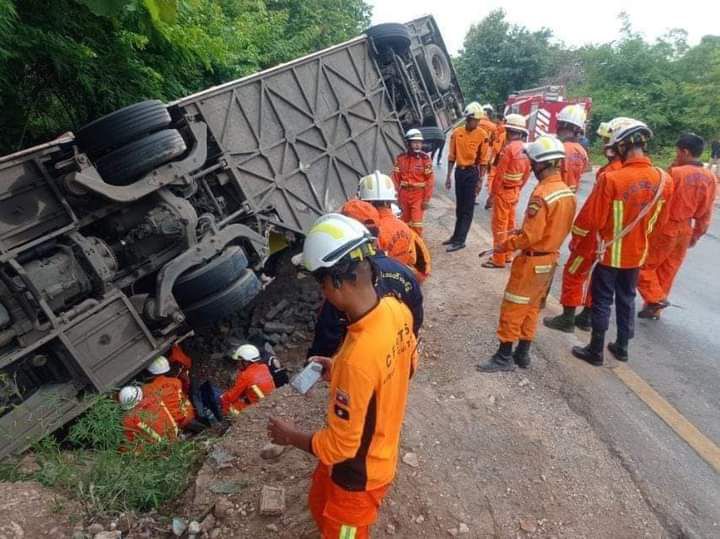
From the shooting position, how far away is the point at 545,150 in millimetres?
3557

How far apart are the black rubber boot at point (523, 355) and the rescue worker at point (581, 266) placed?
0.77m

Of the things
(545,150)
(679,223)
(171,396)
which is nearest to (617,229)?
(545,150)

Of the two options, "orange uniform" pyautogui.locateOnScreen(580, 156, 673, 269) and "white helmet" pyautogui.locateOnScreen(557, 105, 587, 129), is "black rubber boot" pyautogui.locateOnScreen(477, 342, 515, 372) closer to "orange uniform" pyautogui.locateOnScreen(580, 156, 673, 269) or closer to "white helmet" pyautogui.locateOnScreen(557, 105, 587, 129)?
"orange uniform" pyautogui.locateOnScreen(580, 156, 673, 269)

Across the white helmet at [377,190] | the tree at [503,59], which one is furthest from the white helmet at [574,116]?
the tree at [503,59]

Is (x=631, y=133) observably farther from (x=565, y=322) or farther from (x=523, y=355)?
(x=523, y=355)

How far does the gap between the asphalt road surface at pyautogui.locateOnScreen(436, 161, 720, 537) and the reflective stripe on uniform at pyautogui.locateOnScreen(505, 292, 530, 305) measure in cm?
70

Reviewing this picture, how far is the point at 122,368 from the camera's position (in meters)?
3.71

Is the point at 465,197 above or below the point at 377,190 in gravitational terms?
below

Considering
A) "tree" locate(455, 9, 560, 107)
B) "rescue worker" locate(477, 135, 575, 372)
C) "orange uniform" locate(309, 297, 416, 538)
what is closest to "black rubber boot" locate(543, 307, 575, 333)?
"rescue worker" locate(477, 135, 575, 372)

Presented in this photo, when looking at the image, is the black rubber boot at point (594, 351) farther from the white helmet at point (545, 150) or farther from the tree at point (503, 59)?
the tree at point (503, 59)

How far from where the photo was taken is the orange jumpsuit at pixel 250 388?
13.2ft

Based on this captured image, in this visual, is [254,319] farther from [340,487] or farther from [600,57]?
[600,57]

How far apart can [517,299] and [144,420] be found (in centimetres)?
271

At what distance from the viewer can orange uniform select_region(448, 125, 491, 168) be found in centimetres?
660
